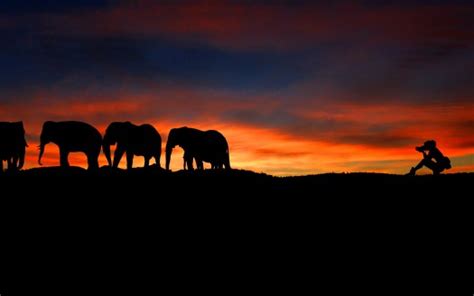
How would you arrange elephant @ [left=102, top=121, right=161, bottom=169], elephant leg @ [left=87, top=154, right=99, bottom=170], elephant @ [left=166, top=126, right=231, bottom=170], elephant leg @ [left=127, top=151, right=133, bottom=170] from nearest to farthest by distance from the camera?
elephant leg @ [left=87, top=154, right=99, bottom=170] → elephant leg @ [left=127, top=151, right=133, bottom=170] → elephant @ [left=102, top=121, right=161, bottom=169] → elephant @ [left=166, top=126, right=231, bottom=170]

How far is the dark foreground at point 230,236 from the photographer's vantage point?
14641 millimetres

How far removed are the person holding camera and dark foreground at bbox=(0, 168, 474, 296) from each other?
187 inches

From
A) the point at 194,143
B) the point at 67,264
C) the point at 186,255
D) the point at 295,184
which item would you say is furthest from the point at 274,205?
the point at 194,143

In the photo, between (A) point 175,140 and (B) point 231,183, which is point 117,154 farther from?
(B) point 231,183

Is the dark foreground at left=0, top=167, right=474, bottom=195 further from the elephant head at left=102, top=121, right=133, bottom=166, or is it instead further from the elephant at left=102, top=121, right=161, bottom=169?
the elephant head at left=102, top=121, right=133, bottom=166

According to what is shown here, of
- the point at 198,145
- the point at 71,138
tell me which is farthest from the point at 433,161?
the point at 71,138

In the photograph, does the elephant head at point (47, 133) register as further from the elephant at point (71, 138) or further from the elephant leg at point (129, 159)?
the elephant leg at point (129, 159)

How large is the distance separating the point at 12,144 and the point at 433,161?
23713 millimetres

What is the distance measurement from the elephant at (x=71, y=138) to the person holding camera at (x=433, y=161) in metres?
19.1

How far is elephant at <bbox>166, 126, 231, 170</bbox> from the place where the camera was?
3875 cm

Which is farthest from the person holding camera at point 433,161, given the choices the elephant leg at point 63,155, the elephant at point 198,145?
the elephant leg at point 63,155

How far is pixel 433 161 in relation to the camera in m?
29.5

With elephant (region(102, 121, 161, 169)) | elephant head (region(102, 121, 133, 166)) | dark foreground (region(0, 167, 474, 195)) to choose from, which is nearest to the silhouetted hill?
dark foreground (region(0, 167, 474, 195))

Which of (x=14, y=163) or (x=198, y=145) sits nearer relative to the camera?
(x=14, y=163)
